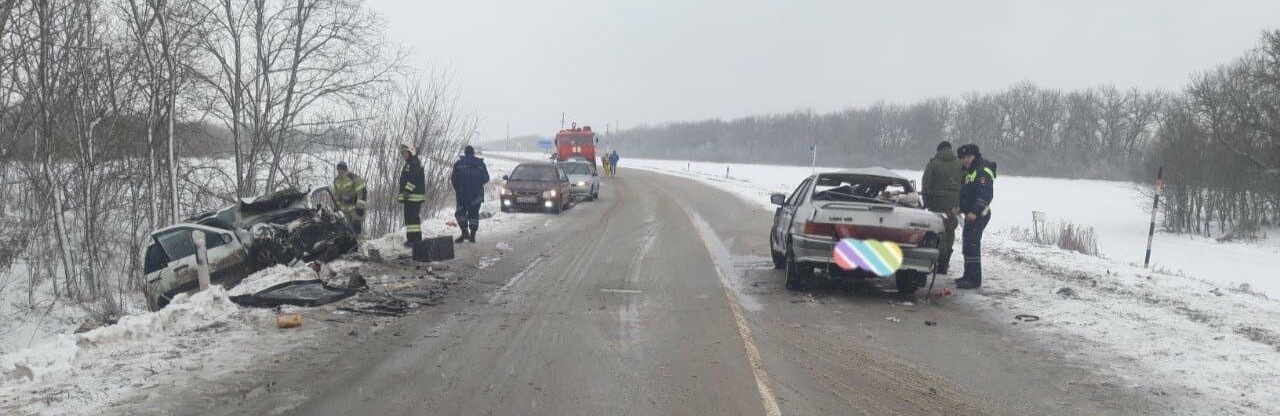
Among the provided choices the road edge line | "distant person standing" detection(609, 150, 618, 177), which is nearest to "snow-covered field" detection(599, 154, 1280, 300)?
the road edge line

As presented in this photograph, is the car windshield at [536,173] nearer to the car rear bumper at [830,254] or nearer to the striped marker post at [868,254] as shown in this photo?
the car rear bumper at [830,254]

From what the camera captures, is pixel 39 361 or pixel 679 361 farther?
pixel 679 361

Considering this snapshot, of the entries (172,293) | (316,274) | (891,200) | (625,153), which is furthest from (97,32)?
(625,153)

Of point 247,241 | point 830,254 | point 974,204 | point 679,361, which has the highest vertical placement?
point 974,204

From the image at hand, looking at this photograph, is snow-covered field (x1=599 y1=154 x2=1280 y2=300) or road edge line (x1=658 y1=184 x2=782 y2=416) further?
snow-covered field (x1=599 y1=154 x2=1280 y2=300)

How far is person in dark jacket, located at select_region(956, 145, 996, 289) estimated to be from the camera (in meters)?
8.18

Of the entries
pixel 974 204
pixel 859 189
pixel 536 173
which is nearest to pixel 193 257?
pixel 859 189

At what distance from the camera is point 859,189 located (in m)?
9.46

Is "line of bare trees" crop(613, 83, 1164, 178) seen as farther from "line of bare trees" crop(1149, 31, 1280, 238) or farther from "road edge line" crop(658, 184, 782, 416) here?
"road edge line" crop(658, 184, 782, 416)

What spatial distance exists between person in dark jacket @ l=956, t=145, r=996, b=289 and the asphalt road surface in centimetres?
107

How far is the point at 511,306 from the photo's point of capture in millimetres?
7020

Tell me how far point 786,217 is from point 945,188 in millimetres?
2130

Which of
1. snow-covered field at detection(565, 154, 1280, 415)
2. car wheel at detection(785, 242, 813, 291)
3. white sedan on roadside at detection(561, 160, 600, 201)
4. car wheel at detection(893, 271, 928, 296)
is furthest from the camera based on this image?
white sedan on roadside at detection(561, 160, 600, 201)

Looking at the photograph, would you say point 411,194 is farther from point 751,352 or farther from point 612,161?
point 612,161
